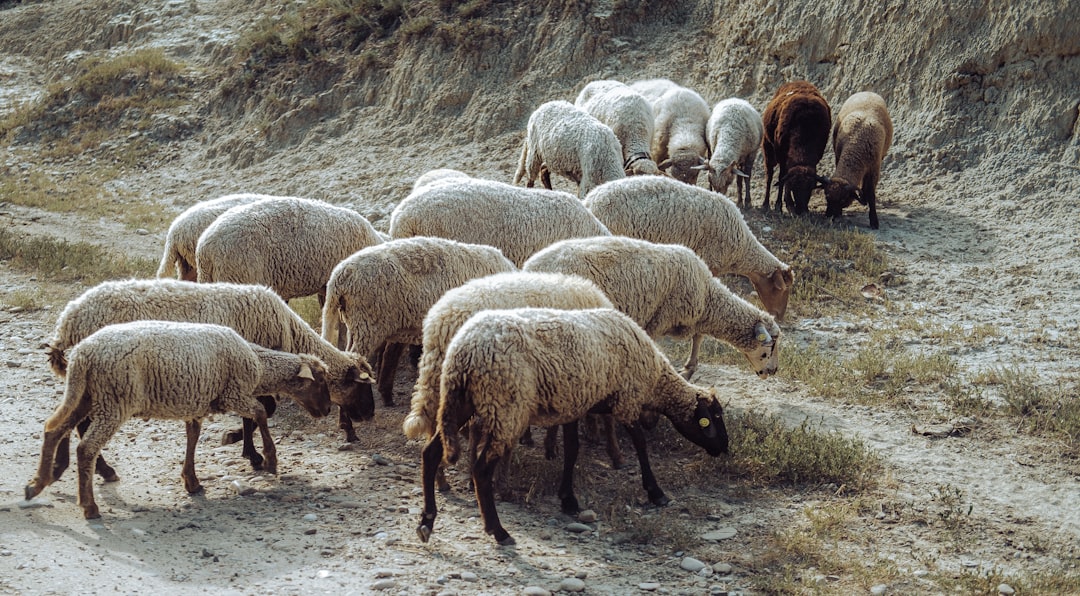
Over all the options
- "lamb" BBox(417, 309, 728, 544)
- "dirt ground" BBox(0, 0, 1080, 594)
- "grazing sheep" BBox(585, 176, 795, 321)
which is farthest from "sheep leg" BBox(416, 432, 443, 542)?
"grazing sheep" BBox(585, 176, 795, 321)

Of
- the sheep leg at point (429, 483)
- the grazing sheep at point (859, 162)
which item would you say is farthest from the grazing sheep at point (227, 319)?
the grazing sheep at point (859, 162)

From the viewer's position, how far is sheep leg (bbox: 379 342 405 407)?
8828 millimetres

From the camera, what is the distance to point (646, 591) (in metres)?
5.81

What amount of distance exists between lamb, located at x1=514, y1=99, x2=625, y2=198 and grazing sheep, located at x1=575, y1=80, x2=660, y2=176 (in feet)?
1.53

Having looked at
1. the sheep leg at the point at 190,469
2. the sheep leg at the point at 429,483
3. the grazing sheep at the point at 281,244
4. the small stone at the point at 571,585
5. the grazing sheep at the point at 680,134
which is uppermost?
the grazing sheep at the point at 680,134

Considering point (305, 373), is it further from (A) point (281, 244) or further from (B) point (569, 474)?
(A) point (281, 244)

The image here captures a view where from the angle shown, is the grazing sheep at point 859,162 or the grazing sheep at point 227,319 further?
the grazing sheep at point 859,162

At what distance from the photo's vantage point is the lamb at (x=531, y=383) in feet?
20.3

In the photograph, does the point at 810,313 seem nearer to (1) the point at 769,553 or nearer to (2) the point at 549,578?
(1) the point at 769,553

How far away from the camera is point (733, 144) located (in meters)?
14.2

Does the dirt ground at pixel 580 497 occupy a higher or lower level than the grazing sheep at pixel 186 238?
lower

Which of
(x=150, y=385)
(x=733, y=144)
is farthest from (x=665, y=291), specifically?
(x=733, y=144)

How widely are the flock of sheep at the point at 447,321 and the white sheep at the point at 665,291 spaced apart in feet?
0.05

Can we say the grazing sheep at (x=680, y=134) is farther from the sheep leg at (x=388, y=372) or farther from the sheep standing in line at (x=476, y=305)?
the sheep standing in line at (x=476, y=305)
